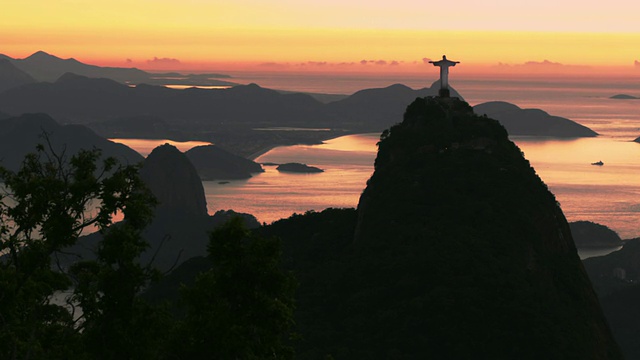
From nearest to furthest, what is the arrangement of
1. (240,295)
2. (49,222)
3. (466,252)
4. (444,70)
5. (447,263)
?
(240,295) → (49,222) → (447,263) → (466,252) → (444,70)

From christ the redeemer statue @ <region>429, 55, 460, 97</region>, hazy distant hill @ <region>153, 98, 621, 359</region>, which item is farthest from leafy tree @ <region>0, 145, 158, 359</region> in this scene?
christ the redeemer statue @ <region>429, 55, 460, 97</region>

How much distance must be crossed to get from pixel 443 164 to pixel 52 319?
261 ft

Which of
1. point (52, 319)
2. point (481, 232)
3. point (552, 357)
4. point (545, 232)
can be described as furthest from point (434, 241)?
point (52, 319)

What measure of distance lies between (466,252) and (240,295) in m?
64.3

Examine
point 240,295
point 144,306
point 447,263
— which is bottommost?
point 447,263

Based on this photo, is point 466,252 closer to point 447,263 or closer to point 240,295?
point 447,263

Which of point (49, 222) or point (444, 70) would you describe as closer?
point (49, 222)

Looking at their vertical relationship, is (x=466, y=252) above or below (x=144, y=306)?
below

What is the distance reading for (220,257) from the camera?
2588 centimetres

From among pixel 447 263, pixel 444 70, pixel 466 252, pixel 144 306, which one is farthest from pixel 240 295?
pixel 444 70

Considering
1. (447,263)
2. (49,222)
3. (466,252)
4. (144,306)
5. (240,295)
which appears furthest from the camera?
(466,252)

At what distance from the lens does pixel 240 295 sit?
84.5 ft

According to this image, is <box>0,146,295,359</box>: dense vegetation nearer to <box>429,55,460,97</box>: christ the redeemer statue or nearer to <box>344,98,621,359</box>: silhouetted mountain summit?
<box>344,98,621,359</box>: silhouetted mountain summit

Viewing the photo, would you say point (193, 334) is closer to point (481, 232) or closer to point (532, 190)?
point (481, 232)
